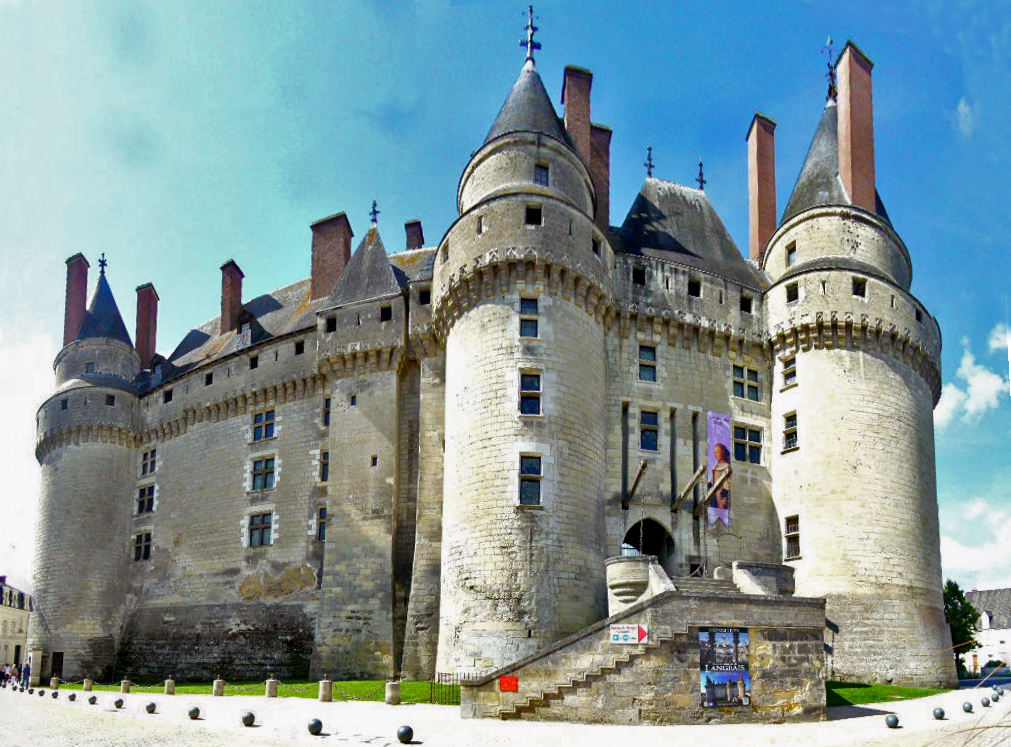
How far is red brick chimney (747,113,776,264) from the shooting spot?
1453 inches

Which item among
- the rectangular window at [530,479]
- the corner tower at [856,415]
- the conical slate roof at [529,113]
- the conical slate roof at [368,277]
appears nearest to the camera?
the rectangular window at [530,479]

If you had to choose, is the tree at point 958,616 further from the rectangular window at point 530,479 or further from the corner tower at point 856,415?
the rectangular window at point 530,479

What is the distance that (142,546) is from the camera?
39.8m

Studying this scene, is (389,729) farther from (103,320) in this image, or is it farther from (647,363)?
(103,320)

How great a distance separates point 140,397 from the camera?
4294cm

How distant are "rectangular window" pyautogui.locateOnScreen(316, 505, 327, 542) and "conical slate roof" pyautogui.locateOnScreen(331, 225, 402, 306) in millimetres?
7275

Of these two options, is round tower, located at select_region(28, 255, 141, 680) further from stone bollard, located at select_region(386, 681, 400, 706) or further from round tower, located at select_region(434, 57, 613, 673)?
stone bollard, located at select_region(386, 681, 400, 706)

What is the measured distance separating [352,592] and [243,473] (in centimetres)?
824

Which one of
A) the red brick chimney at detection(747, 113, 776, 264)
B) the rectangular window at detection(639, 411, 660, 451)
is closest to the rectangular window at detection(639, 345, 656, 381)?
the rectangular window at detection(639, 411, 660, 451)

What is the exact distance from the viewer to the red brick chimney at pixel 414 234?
41844 mm

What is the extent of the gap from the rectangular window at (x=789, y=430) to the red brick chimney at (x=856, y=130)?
7.79 meters

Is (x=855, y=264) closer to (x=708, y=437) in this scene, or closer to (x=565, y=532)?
(x=708, y=437)

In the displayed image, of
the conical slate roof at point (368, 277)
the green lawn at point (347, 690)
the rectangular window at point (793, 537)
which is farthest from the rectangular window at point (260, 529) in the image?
the rectangular window at point (793, 537)

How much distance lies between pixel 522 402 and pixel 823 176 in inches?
579
